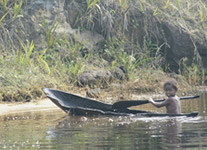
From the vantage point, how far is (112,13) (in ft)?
51.7

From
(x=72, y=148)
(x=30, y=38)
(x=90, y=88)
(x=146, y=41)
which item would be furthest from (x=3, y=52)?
(x=72, y=148)

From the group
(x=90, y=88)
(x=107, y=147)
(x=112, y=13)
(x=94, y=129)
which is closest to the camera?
(x=107, y=147)

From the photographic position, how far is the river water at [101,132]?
5.44 meters

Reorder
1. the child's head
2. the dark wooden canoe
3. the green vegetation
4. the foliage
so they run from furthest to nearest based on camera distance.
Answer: the foliage < the green vegetation < the dark wooden canoe < the child's head

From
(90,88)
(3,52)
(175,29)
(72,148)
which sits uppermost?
(175,29)

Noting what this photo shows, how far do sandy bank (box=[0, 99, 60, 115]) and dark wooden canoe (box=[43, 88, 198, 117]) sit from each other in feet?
3.20

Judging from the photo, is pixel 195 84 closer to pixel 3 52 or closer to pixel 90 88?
pixel 90 88

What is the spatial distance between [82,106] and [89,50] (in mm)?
5465

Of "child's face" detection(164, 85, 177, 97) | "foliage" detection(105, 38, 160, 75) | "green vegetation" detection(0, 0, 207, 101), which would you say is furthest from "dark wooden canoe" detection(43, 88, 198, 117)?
"foliage" detection(105, 38, 160, 75)

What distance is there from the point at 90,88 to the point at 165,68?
4022 mm

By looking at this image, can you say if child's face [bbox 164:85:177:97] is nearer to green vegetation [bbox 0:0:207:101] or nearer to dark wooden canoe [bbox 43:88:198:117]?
dark wooden canoe [bbox 43:88:198:117]

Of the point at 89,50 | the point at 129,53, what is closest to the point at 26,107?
the point at 89,50

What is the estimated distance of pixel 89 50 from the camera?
49.2 feet

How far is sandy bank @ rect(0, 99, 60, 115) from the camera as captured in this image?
396 inches
